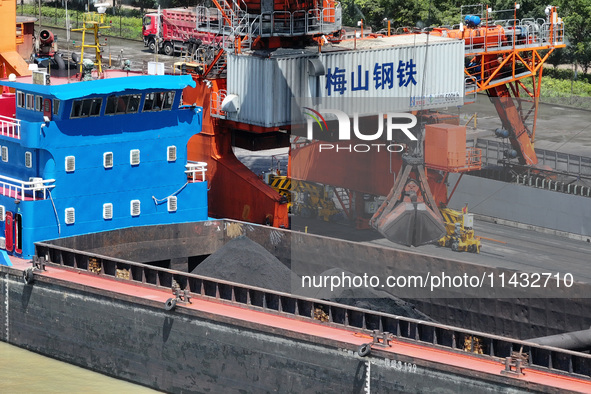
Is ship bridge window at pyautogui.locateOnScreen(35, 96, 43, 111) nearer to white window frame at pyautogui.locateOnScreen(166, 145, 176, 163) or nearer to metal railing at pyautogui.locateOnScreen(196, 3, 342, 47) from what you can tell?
white window frame at pyautogui.locateOnScreen(166, 145, 176, 163)

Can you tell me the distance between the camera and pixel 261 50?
4175cm

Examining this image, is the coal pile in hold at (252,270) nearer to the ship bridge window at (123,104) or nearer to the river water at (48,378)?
the river water at (48,378)

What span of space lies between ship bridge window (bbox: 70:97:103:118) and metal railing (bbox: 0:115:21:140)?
1720 millimetres

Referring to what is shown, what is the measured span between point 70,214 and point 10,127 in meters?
3.69

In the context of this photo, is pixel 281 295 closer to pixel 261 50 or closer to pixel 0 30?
pixel 261 50

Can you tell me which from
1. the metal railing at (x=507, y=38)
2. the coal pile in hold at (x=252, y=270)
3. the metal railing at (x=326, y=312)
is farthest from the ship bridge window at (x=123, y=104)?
the metal railing at (x=507, y=38)

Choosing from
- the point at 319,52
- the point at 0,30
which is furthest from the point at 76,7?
the point at 319,52

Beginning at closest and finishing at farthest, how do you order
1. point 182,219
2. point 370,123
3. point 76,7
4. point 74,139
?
point 74,139 → point 182,219 → point 370,123 → point 76,7

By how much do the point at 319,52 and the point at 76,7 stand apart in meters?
60.3

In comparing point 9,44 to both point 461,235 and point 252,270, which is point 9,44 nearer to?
point 252,270

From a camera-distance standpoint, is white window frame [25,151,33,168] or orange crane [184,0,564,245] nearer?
white window frame [25,151,33,168]

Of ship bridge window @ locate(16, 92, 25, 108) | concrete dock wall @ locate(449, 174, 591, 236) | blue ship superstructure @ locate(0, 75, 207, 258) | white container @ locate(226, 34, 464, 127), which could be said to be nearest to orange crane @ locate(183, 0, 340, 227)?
white container @ locate(226, 34, 464, 127)

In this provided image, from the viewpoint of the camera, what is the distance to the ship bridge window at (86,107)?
3484cm

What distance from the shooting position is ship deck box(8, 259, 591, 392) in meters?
25.1
